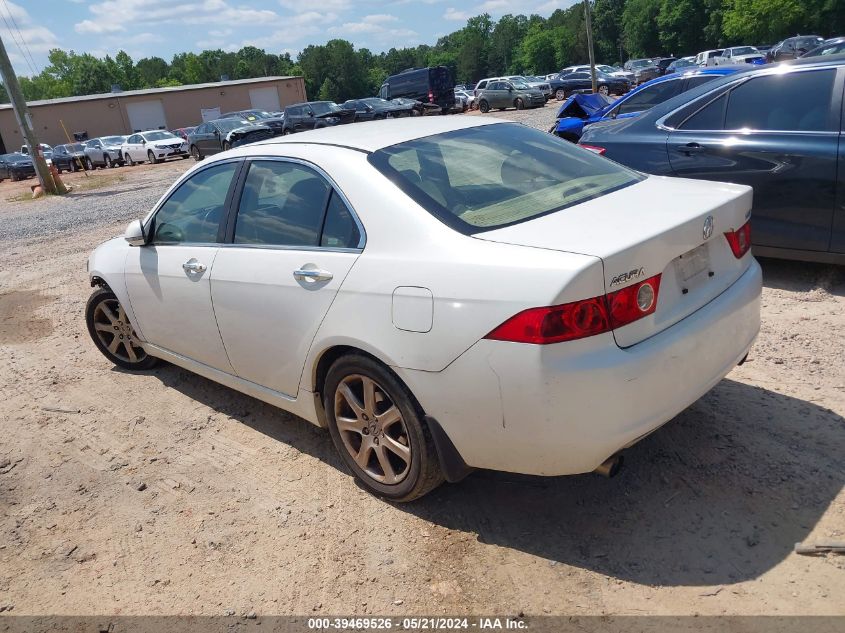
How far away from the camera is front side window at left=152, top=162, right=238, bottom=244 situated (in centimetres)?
399

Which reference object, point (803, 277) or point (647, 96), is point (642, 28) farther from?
point (803, 277)

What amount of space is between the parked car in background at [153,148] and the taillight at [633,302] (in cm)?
Result: 3255

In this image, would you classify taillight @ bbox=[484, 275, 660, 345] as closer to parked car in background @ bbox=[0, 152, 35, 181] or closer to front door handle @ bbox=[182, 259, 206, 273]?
front door handle @ bbox=[182, 259, 206, 273]

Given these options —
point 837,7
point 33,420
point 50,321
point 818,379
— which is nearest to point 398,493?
point 818,379

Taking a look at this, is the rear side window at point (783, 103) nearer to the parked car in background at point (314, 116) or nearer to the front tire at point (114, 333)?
the front tire at point (114, 333)

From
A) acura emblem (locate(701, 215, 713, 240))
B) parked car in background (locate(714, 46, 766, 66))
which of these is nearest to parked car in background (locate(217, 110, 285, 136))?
parked car in background (locate(714, 46, 766, 66))

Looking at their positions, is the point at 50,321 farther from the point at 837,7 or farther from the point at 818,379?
the point at 837,7

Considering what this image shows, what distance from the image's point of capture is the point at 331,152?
3.44 metres

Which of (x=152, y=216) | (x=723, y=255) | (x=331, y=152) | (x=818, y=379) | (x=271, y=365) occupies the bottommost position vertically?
(x=818, y=379)

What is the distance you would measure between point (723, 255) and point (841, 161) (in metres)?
2.44

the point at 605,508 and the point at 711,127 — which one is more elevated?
the point at 711,127

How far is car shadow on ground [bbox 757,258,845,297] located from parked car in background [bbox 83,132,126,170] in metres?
33.4

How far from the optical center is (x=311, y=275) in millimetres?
3238

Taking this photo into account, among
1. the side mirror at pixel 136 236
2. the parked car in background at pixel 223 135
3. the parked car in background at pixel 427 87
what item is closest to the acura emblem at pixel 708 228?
the side mirror at pixel 136 236
